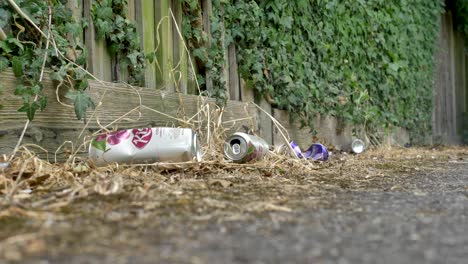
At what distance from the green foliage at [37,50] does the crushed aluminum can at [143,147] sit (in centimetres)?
22

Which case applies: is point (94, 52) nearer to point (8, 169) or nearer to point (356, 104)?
point (8, 169)

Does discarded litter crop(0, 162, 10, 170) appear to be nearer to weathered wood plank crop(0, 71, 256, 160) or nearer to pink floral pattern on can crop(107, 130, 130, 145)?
weathered wood plank crop(0, 71, 256, 160)

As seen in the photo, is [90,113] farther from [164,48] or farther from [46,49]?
[164,48]

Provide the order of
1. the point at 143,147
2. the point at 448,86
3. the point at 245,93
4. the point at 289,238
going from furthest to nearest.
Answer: the point at 448,86, the point at 245,93, the point at 143,147, the point at 289,238

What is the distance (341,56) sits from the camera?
4.26 meters

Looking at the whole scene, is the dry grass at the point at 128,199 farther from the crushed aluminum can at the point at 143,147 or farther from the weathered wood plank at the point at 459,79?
the weathered wood plank at the point at 459,79

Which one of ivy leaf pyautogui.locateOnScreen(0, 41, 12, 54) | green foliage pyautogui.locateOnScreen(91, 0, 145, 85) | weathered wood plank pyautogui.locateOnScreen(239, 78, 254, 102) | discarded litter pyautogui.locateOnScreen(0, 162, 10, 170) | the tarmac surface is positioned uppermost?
green foliage pyautogui.locateOnScreen(91, 0, 145, 85)

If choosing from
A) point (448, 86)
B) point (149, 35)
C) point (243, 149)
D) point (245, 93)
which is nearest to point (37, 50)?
point (149, 35)

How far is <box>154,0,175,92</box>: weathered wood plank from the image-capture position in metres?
2.53

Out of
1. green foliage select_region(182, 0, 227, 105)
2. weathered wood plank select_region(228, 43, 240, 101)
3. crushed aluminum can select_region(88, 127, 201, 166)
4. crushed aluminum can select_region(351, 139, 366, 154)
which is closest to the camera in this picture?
crushed aluminum can select_region(88, 127, 201, 166)

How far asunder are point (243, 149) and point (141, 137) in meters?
0.54

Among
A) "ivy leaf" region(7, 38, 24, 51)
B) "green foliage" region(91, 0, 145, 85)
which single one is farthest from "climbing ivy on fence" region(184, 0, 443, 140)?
"ivy leaf" region(7, 38, 24, 51)

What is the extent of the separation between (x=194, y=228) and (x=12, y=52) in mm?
1168

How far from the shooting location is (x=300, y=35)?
A: 3715mm
